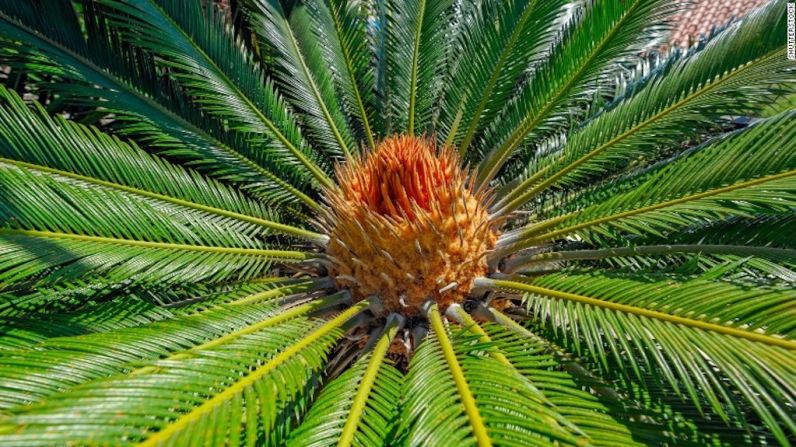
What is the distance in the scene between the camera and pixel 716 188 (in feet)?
6.27

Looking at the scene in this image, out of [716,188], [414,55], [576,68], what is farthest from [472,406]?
[414,55]

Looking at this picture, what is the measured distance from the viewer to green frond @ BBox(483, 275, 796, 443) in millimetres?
1219

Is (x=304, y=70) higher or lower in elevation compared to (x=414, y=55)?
lower

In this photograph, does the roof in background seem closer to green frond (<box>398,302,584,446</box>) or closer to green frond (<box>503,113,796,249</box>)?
green frond (<box>503,113,796,249</box>)

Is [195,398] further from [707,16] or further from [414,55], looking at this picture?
[707,16]

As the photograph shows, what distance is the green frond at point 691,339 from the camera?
1219mm

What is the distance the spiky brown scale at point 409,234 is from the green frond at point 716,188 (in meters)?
0.48

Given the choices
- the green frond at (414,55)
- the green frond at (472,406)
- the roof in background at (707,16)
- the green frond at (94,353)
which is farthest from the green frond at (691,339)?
the roof in background at (707,16)

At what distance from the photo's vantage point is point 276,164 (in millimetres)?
3037

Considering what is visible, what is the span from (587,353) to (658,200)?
0.71m

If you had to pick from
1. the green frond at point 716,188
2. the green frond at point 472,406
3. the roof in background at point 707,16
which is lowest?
the green frond at point 472,406

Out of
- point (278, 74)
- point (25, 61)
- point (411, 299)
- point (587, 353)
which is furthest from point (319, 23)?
point (587, 353)

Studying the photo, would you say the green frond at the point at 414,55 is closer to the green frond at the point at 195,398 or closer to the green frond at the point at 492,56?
the green frond at the point at 492,56

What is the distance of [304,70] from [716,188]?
2307mm
